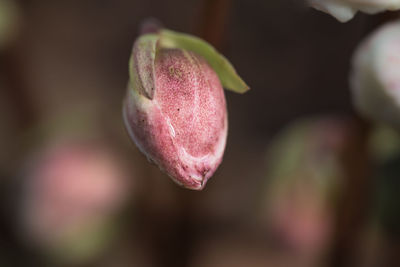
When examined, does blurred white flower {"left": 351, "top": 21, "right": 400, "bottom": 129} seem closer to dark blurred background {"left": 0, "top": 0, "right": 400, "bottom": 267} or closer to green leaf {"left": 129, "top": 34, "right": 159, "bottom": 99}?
dark blurred background {"left": 0, "top": 0, "right": 400, "bottom": 267}

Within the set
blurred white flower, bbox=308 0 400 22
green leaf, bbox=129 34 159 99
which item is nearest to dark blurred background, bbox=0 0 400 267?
blurred white flower, bbox=308 0 400 22

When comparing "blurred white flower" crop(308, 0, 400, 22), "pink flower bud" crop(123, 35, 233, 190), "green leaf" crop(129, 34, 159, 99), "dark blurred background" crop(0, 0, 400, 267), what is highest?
"blurred white flower" crop(308, 0, 400, 22)

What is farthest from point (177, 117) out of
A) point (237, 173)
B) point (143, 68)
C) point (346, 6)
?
point (237, 173)

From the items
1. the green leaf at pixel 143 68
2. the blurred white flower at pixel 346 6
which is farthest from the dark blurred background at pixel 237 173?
the green leaf at pixel 143 68

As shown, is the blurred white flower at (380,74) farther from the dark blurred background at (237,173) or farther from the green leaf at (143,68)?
the green leaf at (143,68)

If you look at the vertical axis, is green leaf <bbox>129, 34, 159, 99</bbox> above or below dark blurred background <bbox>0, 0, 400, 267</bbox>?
above

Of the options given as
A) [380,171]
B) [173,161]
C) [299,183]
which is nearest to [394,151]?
[380,171]

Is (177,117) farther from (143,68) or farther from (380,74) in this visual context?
(380,74)
